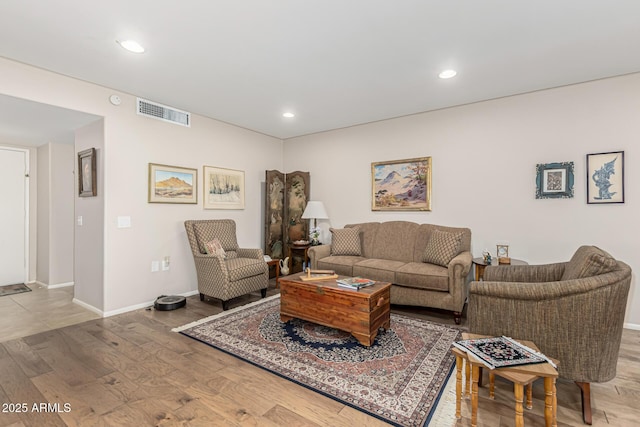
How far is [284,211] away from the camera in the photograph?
5207 millimetres

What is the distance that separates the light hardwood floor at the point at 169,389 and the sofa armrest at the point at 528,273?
748 mm

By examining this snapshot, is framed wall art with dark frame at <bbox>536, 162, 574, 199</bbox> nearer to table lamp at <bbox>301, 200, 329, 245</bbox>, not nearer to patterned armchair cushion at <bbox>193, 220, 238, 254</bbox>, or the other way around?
table lamp at <bbox>301, 200, 329, 245</bbox>

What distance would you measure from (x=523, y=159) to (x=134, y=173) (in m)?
4.60

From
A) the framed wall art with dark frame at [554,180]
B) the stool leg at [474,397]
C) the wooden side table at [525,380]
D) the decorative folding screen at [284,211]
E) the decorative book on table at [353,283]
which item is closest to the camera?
the wooden side table at [525,380]

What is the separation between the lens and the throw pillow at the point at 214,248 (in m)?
3.73

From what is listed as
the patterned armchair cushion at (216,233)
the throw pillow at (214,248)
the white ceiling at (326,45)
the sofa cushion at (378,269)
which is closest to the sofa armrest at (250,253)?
the patterned armchair cushion at (216,233)

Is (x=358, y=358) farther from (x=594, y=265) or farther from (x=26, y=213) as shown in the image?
(x=26, y=213)

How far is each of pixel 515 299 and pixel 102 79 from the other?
413 cm

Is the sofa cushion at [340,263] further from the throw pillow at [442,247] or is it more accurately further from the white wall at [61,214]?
the white wall at [61,214]

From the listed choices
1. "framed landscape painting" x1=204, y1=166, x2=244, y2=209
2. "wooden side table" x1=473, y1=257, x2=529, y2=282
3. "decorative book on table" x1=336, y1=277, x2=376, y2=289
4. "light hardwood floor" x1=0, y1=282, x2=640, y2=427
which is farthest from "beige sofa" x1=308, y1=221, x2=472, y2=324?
"framed landscape painting" x1=204, y1=166, x2=244, y2=209

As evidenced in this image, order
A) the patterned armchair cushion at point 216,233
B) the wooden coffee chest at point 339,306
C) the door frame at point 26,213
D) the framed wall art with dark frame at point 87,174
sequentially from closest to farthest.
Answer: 1. the wooden coffee chest at point 339,306
2. the framed wall art with dark frame at point 87,174
3. the patterned armchair cushion at point 216,233
4. the door frame at point 26,213

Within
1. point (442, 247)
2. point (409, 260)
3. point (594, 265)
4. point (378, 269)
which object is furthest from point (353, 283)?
point (594, 265)

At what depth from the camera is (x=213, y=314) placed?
3322 millimetres

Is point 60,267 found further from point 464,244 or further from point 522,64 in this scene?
point 522,64
